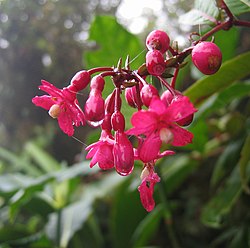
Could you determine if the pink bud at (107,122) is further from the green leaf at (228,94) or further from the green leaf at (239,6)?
the green leaf at (228,94)

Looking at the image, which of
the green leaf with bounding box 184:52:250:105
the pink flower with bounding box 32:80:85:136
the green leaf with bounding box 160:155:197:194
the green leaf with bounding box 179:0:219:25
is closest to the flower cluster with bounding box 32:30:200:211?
the pink flower with bounding box 32:80:85:136

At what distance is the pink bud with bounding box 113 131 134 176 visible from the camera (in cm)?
42

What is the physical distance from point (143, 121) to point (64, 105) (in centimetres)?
12

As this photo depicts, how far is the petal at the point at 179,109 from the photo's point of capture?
381 millimetres

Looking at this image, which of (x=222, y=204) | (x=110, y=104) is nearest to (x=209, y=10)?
(x=110, y=104)

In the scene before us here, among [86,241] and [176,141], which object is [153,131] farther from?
[86,241]

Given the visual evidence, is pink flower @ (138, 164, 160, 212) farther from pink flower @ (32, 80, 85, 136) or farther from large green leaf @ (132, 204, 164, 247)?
large green leaf @ (132, 204, 164, 247)

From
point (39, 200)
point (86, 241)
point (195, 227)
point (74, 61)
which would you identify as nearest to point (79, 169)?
point (39, 200)

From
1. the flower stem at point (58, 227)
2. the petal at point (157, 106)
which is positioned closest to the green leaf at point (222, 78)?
the petal at point (157, 106)

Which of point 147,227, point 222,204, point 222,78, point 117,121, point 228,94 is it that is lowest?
point 147,227

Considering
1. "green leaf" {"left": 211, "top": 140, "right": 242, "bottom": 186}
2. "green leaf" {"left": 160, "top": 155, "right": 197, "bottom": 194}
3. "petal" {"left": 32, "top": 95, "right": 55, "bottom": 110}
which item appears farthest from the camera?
"green leaf" {"left": 160, "top": 155, "right": 197, "bottom": 194}

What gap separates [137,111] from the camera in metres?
0.42

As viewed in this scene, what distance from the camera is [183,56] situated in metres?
Result: 0.47

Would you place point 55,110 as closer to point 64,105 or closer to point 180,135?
point 64,105
